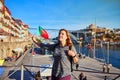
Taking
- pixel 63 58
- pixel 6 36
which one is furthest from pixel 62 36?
pixel 6 36

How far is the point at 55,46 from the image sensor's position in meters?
5.74

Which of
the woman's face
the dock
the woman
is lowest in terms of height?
the dock

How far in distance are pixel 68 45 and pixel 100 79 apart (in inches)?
1147

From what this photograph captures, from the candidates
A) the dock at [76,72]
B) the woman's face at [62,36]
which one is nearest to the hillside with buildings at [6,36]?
the dock at [76,72]

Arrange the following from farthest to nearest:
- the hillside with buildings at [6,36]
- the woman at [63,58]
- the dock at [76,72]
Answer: the hillside with buildings at [6,36] → the dock at [76,72] → the woman at [63,58]

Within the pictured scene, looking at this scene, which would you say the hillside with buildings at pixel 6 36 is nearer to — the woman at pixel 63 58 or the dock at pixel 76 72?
the dock at pixel 76 72

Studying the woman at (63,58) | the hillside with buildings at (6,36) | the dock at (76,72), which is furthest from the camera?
the hillside with buildings at (6,36)

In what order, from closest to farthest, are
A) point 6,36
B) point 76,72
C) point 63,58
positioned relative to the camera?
point 63,58, point 76,72, point 6,36

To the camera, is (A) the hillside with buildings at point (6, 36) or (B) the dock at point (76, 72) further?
(A) the hillside with buildings at point (6, 36)

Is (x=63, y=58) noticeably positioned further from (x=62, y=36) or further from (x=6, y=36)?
(x=6, y=36)

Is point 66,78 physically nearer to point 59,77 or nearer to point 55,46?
point 59,77

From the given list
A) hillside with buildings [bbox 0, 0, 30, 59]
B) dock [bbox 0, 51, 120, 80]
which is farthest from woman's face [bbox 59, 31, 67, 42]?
hillside with buildings [bbox 0, 0, 30, 59]

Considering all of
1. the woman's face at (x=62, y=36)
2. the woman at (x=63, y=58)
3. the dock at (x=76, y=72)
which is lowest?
the dock at (x=76, y=72)

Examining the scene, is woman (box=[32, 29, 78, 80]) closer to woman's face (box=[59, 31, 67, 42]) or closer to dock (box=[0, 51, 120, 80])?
woman's face (box=[59, 31, 67, 42])
